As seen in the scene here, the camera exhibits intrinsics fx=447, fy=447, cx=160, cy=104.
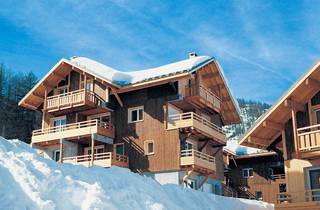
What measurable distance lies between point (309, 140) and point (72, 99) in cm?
2022

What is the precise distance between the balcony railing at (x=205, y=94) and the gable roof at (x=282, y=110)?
10763 millimetres

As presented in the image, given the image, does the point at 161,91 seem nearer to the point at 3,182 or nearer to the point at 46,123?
the point at 46,123

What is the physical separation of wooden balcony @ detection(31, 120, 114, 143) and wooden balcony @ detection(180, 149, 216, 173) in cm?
625

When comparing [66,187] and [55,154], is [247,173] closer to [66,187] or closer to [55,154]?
[55,154]

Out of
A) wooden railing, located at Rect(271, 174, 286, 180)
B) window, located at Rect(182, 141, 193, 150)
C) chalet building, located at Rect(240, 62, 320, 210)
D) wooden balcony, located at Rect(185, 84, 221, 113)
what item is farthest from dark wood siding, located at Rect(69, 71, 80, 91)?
wooden railing, located at Rect(271, 174, 286, 180)

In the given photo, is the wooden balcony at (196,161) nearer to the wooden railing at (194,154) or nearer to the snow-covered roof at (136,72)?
the wooden railing at (194,154)

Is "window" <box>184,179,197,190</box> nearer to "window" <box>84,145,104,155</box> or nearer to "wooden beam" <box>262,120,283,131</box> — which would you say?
"window" <box>84,145,104,155</box>

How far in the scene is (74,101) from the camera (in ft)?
111

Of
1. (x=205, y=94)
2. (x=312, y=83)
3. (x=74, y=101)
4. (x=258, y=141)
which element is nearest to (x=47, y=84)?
(x=74, y=101)

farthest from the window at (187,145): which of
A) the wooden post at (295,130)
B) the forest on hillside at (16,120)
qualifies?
the forest on hillside at (16,120)

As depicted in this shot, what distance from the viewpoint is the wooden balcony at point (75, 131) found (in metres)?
32.6

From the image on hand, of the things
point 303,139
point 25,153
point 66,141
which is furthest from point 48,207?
point 66,141

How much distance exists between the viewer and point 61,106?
114 ft

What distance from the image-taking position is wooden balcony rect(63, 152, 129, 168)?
31.1m
